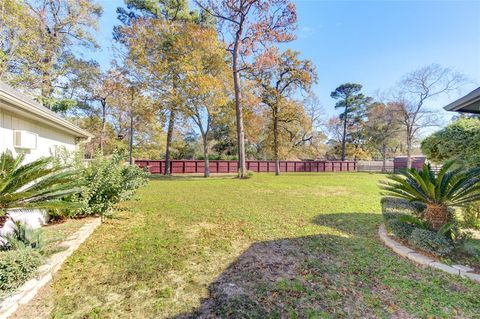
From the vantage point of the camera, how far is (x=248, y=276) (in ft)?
8.34

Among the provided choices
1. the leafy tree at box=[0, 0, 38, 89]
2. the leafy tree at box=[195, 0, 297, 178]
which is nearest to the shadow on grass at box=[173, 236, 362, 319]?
the leafy tree at box=[0, 0, 38, 89]

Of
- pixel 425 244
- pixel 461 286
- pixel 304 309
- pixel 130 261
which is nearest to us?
pixel 304 309

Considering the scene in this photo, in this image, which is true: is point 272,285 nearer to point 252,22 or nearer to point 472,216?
point 472,216

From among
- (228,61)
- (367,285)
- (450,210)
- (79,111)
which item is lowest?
(367,285)

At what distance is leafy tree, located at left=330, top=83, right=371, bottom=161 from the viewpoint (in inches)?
1187

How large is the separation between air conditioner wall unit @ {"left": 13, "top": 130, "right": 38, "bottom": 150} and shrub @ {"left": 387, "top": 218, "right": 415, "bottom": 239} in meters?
6.27

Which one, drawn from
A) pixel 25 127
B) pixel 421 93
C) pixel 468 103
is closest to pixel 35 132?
pixel 25 127

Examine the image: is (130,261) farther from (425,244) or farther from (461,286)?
(425,244)

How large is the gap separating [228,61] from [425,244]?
16120mm

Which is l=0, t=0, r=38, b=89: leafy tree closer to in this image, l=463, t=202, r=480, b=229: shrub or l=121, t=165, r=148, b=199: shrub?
l=121, t=165, r=148, b=199: shrub

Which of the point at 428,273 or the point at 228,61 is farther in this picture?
the point at 228,61

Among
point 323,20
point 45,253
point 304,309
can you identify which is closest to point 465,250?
point 304,309

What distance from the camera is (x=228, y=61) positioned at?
1630 centimetres

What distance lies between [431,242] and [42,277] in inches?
190
